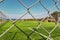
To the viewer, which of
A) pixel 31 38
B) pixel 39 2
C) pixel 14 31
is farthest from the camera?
pixel 14 31

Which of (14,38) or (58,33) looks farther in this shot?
(58,33)

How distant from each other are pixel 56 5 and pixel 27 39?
0.86ft

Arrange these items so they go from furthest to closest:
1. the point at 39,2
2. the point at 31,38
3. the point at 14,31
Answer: the point at 14,31, the point at 31,38, the point at 39,2

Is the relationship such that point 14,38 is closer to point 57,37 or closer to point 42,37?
point 42,37

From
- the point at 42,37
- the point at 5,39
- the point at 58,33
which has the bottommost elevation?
the point at 5,39

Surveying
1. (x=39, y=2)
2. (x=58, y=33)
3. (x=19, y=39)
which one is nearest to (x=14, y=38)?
(x=19, y=39)

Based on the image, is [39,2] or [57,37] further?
[57,37]

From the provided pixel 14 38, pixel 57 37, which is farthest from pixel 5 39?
pixel 57 37

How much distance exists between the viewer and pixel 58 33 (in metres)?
1.22

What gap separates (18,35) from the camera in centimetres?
106

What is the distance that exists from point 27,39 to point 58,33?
1.05 feet

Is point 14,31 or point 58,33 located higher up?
point 58,33

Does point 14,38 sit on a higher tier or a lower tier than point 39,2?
lower

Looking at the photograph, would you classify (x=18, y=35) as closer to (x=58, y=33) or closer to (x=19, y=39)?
(x=19, y=39)
